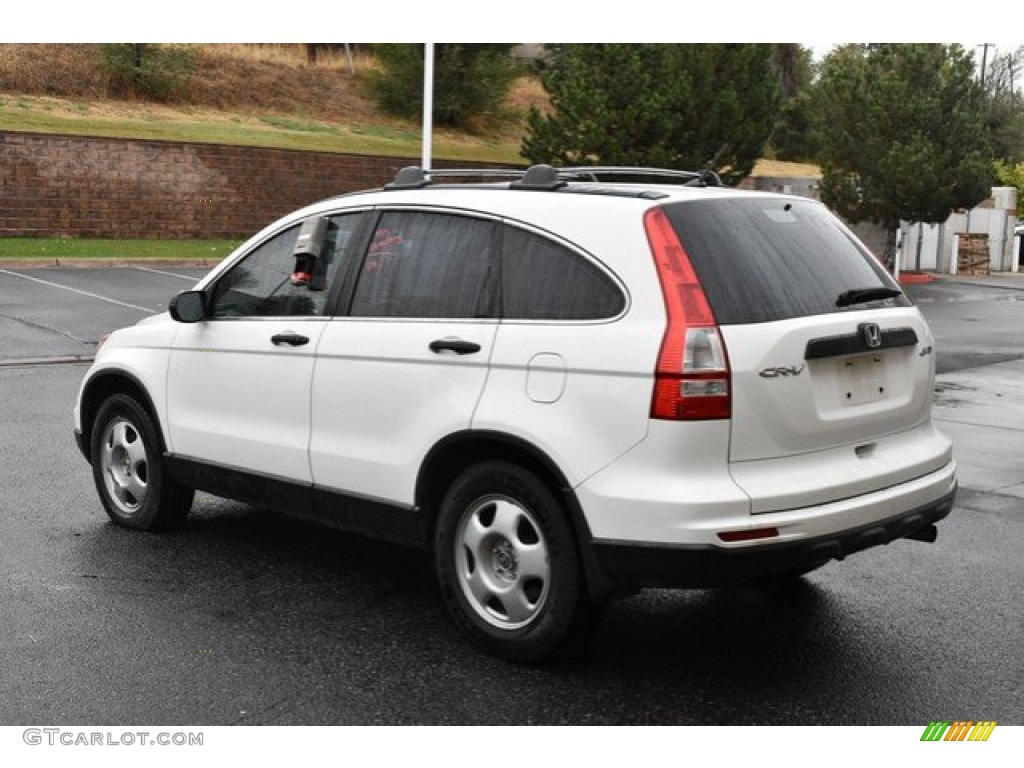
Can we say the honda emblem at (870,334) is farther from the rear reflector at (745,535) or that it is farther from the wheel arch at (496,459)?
the wheel arch at (496,459)

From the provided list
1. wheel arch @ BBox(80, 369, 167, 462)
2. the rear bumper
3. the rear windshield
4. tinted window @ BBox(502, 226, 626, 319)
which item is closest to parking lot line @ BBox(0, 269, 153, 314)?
wheel arch @ BBox(80, 369, 167, 462)

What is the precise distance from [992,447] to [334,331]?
6.02 m

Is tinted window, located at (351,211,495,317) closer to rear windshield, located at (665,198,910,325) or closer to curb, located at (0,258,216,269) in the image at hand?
rear windshield, located at (665,198,910,325)

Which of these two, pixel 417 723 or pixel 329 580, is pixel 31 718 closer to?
pixel 417 723

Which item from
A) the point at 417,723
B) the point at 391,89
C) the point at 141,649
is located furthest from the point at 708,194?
the point at 391,89

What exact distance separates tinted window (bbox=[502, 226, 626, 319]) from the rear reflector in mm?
858

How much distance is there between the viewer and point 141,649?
4.89 m

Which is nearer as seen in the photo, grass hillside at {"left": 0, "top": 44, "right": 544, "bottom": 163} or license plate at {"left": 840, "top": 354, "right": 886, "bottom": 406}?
license plate at {"left": 840, "top": 354, "right": 886, "bottom": 406}

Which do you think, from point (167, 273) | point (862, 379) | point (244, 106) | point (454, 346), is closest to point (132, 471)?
point (454, 346)

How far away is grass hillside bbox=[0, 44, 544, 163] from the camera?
33.6 meters

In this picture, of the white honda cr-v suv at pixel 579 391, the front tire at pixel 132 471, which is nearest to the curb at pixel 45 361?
the front tire at pixel 132 471
